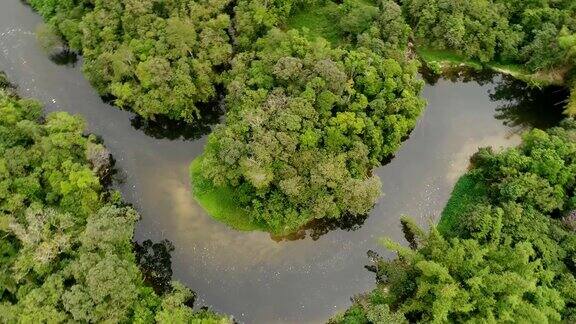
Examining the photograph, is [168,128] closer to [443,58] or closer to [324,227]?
[324,227]

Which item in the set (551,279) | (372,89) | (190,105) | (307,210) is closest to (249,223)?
(307,210)

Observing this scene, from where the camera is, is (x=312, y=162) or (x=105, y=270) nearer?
(x=105, y=270)

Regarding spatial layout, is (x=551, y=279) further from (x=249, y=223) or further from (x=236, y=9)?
(x=236, y=9)

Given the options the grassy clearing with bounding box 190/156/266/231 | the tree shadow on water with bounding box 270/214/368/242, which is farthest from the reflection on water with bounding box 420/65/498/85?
the grassy clearing with bounding box 190/156/266/231

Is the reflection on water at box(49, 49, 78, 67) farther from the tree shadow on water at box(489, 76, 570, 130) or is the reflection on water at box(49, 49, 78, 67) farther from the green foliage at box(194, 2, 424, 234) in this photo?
the tree shadow on water at box(489, 76, 570, 130)

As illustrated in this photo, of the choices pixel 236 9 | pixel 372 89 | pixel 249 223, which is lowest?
pixel 249 223

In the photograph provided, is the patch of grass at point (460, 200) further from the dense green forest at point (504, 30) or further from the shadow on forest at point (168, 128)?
the shadow on forest at point (168, 128)

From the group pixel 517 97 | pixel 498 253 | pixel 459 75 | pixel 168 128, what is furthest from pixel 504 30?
pixel 168 128
